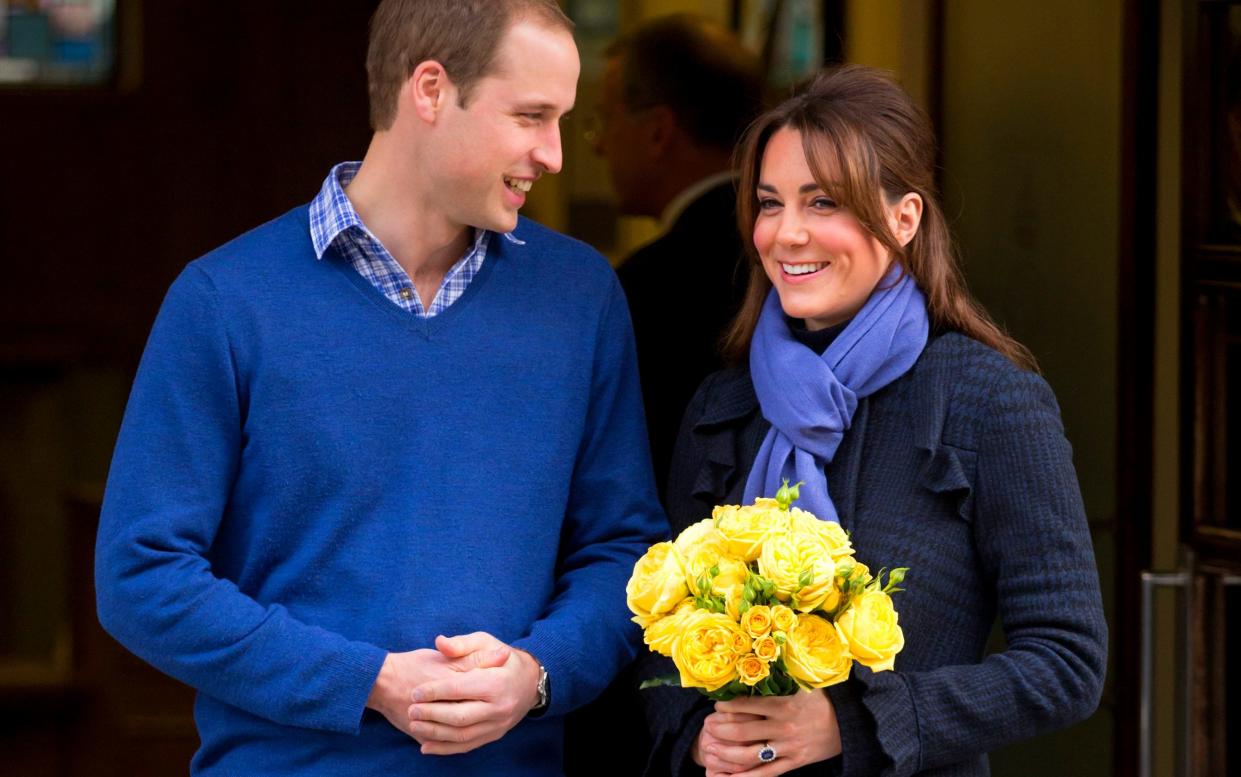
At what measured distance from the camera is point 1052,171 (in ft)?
12.6

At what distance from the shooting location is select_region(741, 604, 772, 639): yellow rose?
203 centimetres

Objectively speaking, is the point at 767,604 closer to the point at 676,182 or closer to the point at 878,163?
the point at 878,163

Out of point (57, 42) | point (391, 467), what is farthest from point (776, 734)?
point (57, 42)

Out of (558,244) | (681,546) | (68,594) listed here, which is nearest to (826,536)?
(681,546)

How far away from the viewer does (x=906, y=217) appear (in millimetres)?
2455

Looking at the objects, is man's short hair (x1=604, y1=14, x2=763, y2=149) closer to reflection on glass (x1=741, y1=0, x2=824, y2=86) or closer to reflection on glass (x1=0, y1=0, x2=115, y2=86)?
reflection on glass (x1=741, y1=0, x2=824, y2=86)

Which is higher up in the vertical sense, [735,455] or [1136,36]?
[1136,36]

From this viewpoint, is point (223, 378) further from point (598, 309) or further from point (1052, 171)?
point (1052, 171)

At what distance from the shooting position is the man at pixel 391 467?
2357 mm

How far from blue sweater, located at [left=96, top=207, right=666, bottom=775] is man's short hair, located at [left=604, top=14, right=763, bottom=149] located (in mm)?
1332

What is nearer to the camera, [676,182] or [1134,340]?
[1134,340]

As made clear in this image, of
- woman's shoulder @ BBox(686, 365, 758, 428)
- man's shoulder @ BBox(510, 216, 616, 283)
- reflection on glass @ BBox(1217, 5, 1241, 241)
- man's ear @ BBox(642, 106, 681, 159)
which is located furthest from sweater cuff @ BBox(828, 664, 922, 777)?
man's ear @ BBox(642, 106, 681, 159)

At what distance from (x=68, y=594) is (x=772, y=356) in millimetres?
2993

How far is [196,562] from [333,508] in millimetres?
191
